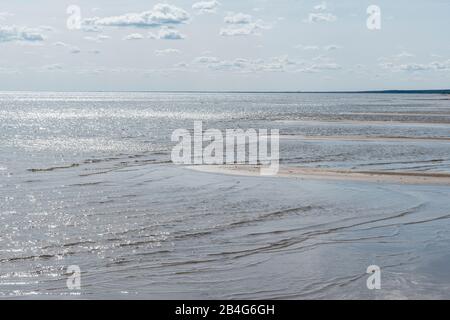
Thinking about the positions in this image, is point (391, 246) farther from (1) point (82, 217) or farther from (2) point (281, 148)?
(2) point (281, 148)

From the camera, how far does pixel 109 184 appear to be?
952 inches

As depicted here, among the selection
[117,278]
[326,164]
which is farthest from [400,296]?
[326,164]

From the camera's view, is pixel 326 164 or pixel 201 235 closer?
→ pixel 201 235

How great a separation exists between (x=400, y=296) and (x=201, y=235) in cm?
587

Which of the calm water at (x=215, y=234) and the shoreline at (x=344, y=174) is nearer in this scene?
the calm water at (x=215, y=234)

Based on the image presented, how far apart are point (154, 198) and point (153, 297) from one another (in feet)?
33.6

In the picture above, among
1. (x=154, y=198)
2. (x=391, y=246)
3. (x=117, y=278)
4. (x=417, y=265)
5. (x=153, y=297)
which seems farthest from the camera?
(x=154, y=198)

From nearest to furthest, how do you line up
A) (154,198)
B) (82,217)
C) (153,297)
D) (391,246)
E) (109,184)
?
1. (153,297)
2. (391,246)
3. (82,217)
4. (154,198)
5. (109,184)

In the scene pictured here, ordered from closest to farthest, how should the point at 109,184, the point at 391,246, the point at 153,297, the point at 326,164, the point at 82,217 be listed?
the point at 153,297
the point at 391,246
the point at 82,217
the point at 109,184
the point at 326,164

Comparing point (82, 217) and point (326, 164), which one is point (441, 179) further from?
point (82, 217)

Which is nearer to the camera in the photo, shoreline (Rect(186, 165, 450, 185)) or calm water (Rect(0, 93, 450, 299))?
calm water (Rect(0, 93, 450, 299))

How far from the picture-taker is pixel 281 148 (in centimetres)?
3944

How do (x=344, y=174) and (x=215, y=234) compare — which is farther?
(x=344, y=174)
